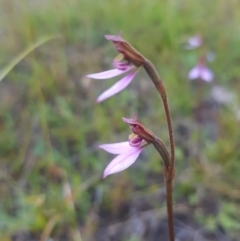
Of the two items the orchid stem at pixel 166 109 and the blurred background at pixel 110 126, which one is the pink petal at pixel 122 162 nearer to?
the orchid stem at pixel 166 109

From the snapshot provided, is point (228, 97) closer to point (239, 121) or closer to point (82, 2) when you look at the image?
point (239, 121)

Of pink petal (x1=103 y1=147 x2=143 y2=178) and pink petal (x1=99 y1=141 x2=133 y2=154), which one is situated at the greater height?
pink petal (x1=99 y1=141 x2=133 y2=154)

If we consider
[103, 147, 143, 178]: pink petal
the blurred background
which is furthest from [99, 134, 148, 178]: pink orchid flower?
the blurred background

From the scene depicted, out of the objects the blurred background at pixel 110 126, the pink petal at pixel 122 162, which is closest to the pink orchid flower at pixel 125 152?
the pink petal at pixel 122 162

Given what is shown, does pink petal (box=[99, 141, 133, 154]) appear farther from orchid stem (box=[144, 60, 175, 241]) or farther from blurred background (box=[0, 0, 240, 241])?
blurred background (box=[0, 0, 240, 241])

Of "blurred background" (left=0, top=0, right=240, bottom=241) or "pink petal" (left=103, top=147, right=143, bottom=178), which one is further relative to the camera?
"blurred background" (left=0, top=0, right=240, bottom=241)

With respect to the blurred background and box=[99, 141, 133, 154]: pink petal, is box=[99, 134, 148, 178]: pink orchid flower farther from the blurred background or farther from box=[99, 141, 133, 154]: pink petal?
the blurred background

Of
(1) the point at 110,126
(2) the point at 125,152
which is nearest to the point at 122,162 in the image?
(2) the point at 125,152
